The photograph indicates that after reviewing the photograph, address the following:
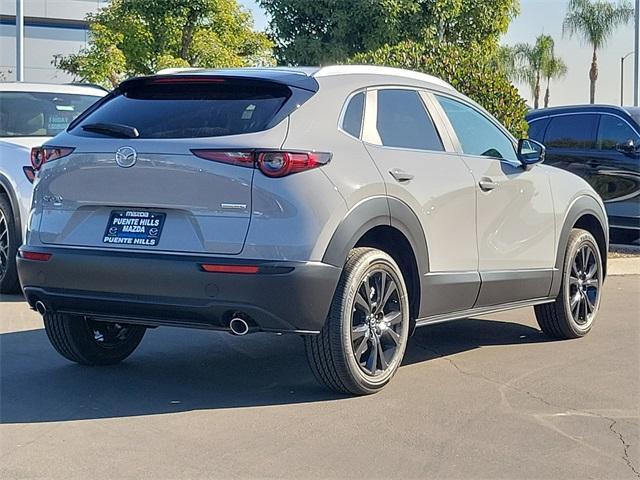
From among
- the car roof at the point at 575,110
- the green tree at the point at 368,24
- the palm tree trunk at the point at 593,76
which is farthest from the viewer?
the palm tree trunk at the point at 593,76

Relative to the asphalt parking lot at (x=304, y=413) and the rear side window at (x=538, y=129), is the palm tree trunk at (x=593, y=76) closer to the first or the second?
the rear side window at (x=538, y=129)

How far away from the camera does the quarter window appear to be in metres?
6.61

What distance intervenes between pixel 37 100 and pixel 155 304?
17.2ft

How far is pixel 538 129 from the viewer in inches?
533

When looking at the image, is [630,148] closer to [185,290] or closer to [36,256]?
[185,290]

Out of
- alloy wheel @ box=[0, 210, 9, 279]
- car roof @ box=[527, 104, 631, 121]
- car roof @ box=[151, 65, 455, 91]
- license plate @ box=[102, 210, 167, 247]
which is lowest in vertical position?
alloy wheel @ box=[0, 210, 9, 279]

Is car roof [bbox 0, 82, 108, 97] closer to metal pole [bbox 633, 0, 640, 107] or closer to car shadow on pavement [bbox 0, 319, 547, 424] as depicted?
car shadow on pavement [bbox 0, 319, 547, 424]

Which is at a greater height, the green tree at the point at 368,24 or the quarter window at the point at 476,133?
the green tree at the point at 368,24

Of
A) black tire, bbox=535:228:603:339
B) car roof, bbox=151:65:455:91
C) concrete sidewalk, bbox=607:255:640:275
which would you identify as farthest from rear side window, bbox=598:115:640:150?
car roof, bbox=151:65:455:91

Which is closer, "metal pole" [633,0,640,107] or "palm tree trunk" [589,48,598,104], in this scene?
"metal pole" [633,0,640,107]

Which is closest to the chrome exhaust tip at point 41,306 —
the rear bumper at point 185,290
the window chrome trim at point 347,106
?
the rear bumper at point 185,290

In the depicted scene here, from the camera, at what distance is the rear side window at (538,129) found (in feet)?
44.2

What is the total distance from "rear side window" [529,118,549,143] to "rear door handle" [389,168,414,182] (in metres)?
8.01

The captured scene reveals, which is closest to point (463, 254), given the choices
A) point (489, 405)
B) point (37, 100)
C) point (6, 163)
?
point (489, 405)
